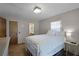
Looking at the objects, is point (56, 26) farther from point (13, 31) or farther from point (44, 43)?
point (13, 31)

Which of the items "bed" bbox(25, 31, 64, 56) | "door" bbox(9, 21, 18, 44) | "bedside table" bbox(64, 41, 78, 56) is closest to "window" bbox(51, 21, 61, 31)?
"bed" bbox(25, 31, 64, 56)

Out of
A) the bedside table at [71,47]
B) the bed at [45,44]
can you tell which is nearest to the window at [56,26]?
the bed at [45,44]

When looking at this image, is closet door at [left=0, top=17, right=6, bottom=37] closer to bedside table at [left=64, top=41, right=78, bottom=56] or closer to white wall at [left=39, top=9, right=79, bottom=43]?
white wall at [left=39, top=9, right=79, bottom=43]

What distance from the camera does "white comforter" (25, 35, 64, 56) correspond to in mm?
1908

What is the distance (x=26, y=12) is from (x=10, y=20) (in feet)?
1.71

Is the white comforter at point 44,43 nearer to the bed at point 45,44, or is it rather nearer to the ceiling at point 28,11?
the bed at point 45,44

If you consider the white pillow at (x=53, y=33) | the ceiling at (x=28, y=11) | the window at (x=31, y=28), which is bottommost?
the white pillow at (x=53, y=33)

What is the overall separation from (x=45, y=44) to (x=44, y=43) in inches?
1.4

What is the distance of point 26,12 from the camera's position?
1938mm

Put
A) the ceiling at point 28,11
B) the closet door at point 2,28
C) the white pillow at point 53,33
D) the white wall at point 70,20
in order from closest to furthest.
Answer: the ceiling at point 28,11 < the white wall at point 70,20 < the white pillow at point 53,33 < the closet door at point 2,28

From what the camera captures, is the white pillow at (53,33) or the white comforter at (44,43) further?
the white pillow at (53,33)

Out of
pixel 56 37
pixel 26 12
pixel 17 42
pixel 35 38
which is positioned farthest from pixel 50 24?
pixel 17 42

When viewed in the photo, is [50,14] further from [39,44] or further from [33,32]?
[39,44]

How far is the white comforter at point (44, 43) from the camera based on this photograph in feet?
6.26
